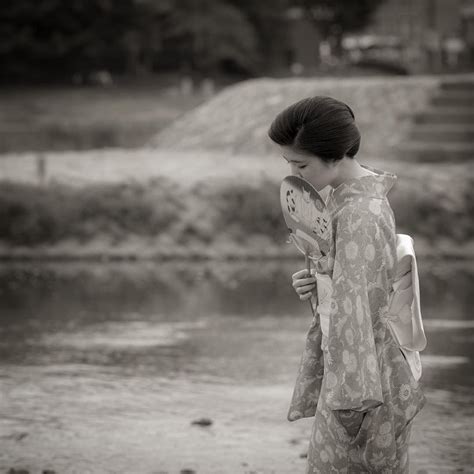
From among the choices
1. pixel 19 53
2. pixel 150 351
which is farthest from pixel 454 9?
pixel 150 351

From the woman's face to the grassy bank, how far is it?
1038 centimetres

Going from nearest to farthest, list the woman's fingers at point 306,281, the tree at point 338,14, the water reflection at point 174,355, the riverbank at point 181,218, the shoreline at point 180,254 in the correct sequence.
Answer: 1. the woman's fingers at point 306,281
2. the water reflection at point 174,355
3. the shoreline at point 180,254
4. the riverbank at point 181,218
5. the tree at point 338,14

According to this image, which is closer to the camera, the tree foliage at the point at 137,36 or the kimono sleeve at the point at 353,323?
the kimono sleeve at the point at 353,323

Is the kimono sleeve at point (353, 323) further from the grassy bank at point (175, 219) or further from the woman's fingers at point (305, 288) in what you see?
the grassy bank at point (175, 219)

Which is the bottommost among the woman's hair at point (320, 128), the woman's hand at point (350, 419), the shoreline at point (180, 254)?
the shoreline at point (180, 254)

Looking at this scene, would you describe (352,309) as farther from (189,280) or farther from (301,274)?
(189,280)

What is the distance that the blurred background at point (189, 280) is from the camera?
240 inches

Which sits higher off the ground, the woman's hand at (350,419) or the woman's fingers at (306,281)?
the woman's fingers at (306,281)

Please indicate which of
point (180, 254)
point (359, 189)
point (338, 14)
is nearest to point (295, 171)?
point (359, 189)

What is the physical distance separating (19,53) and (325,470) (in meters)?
35.7

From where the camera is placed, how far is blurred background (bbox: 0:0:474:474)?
6.09 metres

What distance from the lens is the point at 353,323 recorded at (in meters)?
3.43

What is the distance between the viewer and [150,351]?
28.0 ft

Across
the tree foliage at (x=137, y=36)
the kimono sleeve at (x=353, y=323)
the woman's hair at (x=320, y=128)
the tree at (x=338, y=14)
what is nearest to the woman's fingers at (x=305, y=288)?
the kimono sleeve at (x=353, y=323)
